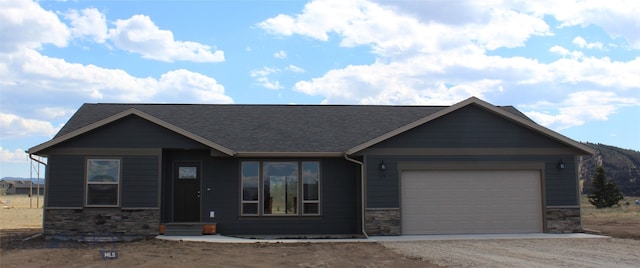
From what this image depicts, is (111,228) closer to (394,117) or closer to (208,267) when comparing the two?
(208,267)

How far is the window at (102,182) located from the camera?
15859mm

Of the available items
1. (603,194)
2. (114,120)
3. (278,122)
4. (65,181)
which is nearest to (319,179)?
(278,122)

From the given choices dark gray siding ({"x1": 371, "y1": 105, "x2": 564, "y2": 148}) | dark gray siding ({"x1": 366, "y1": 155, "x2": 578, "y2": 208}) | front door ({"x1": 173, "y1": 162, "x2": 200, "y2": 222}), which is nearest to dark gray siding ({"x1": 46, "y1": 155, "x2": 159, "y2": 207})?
front door ({"x1": 173, "y1": 162, "x2": 200, "y2": 222})

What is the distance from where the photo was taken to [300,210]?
16.8 meters

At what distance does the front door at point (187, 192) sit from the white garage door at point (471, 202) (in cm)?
588

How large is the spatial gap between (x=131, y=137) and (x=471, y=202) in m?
9.57

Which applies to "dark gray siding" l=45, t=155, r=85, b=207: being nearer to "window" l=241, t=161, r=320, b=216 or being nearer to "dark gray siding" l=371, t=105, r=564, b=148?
"window" l=241, t=161, r=320, b=216

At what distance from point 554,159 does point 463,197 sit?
9.27 ft

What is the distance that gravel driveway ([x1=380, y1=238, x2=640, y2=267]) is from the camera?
35.8 feet

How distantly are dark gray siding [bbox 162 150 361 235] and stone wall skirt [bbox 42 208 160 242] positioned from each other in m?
0.81

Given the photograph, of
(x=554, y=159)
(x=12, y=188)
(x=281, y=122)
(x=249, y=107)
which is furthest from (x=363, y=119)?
(x=12, y=188)

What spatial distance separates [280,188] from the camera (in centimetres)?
1689

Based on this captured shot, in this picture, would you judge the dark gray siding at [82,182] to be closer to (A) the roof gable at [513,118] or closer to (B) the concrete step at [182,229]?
(B) the concrete step at [182,229]

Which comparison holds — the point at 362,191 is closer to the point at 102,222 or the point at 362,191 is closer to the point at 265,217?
the point at 265,217
